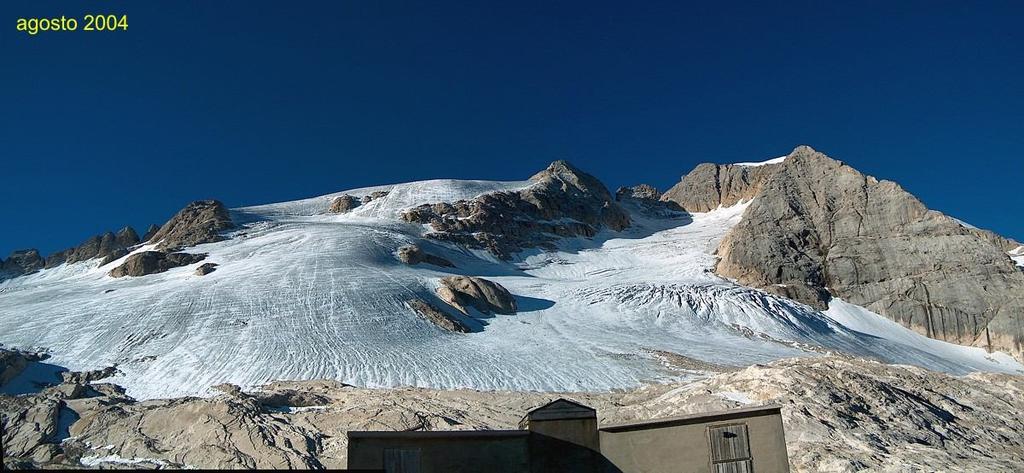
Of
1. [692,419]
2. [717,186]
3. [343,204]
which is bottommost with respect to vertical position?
[692,419]

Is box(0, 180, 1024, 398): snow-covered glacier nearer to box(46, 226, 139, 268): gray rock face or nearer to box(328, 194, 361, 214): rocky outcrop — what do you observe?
box(46, 226, 139, 268): gray rock face

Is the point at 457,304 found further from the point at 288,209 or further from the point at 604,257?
the point at 288,209

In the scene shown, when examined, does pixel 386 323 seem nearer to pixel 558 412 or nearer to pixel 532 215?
pixel 558 412

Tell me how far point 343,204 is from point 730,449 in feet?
274

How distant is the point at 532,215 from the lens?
96875mm

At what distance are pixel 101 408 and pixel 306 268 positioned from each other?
2837cm

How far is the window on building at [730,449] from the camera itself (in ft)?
53.4

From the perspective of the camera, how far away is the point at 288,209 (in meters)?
91.8

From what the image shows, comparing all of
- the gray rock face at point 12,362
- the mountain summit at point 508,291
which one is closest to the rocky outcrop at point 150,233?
the mountain summit at point 508,291

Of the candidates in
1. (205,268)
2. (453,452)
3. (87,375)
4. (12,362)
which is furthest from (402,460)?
(205,268)

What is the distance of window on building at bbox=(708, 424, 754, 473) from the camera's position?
1627cm

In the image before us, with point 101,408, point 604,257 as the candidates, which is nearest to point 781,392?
point 101,408

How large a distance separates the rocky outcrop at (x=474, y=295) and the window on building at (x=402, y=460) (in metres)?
34.4

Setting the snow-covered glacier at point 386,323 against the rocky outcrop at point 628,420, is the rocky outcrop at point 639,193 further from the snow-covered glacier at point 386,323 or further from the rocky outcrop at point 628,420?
the rocky outcrop at point 628,420
